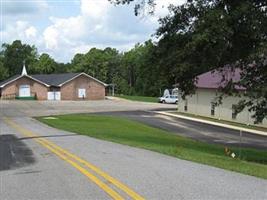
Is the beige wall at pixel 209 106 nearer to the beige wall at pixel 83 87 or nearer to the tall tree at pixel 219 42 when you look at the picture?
the tall tree at pixel 219 42

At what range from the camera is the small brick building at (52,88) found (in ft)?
304

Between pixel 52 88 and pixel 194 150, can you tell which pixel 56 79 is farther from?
pixel 194 150

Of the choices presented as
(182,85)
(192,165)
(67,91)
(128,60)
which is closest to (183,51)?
(182,85)

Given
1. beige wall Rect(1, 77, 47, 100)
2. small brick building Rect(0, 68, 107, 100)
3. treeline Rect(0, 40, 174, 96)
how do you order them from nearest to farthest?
beige wall Rect(1, 77, 47, 100) → small brick building Rect(0, 68, 107, 100) → treeline Rect(0, 40, 174, 96)

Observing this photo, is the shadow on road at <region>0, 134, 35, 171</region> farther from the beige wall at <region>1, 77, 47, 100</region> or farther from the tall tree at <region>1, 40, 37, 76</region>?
the tall tree at <region>1, 40, 37, 76</region>

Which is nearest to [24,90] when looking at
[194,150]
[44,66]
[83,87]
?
[83,87]

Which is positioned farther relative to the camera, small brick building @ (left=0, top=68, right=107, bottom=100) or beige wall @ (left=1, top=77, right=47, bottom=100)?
small brick building @ (left=0, top=68, right=107, bottom=100)

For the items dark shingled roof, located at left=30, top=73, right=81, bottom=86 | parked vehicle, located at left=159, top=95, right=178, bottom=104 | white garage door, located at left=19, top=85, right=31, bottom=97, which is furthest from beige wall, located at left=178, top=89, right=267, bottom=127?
white garage door, located at left=19, top=85, right=31, bottom=97

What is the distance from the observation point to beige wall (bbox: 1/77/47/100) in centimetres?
9256

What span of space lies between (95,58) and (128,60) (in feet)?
26.8

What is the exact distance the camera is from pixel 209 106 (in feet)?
166

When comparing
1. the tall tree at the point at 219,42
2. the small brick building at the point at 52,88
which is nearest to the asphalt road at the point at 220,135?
the tall tree at the point at 219,42

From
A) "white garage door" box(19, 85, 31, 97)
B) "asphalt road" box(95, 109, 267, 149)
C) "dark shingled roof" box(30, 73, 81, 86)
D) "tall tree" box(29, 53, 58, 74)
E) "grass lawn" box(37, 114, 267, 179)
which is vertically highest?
"tall tree" box(29, 53, 58, 74)

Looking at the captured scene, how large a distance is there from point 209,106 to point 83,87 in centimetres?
4790
